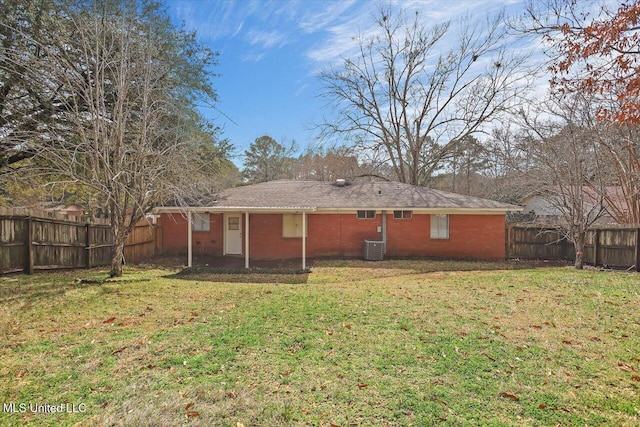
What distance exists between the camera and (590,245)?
1265 centimetres

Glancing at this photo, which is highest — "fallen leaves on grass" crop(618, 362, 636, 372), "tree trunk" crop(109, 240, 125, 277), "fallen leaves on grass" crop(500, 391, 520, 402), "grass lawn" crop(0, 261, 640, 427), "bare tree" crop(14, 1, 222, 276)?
"bare tree" crop(14, 1, 222, 276)

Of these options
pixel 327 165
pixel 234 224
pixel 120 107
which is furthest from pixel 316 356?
pixel 327 165

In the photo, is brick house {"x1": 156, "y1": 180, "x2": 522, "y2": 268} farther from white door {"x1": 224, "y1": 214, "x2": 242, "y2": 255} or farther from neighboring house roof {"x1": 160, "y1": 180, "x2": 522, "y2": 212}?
neighboring house roof {"x1": 160, "y1": 180, "x2": 522, "y2": 212}

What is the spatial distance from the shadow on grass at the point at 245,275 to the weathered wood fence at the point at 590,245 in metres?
10.3

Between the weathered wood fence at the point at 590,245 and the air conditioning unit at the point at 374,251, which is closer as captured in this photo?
the weathered wood fence at the point at 590,245

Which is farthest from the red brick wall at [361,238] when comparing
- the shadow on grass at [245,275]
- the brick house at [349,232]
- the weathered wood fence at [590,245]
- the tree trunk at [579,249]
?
the shadow on grass at [245,275]

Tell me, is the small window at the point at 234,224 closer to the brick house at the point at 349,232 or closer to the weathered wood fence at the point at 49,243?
the brick house at the point at 349,232

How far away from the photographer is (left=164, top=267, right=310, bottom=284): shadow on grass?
9234 millimetres

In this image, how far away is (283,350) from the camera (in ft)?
13.6

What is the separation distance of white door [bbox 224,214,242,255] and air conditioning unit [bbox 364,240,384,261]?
17.7 ft

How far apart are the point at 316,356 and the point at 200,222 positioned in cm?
1129

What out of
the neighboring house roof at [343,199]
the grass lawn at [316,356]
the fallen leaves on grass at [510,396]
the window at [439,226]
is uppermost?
the neighboring house roof at [343,199]

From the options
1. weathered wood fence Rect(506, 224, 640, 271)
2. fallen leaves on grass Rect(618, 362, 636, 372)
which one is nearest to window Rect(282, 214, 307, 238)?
weathered wood fence Rect(506, 224, 640, 271)

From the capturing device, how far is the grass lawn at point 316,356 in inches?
115
